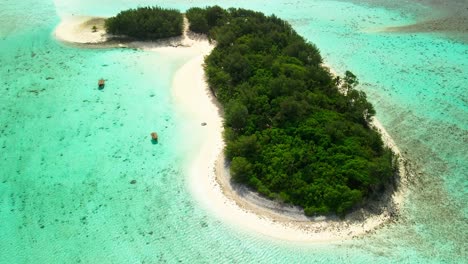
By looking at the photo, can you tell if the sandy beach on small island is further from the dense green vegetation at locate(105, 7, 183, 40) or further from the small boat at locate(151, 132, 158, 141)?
the dense green vegetation at locate(105, 7, 183, 40)

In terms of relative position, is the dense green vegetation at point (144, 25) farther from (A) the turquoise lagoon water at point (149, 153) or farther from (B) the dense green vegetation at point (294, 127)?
(B) the dense green vegetation at point (294, 127)

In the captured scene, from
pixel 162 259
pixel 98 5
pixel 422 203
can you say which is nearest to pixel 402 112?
pixel 422 203

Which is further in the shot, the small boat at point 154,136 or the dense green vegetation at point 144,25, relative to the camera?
the dense green vegetation at point 144,25

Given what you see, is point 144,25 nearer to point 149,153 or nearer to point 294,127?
point 149,153

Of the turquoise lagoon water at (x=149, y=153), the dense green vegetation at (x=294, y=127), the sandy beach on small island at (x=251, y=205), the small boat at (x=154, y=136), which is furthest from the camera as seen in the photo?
the small boat at (x=154, y=136)

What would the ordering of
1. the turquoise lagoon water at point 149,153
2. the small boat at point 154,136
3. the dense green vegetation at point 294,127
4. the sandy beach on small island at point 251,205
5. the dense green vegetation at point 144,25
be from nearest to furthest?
the turquoise lagoon water at point 149,153
the sandy beach on small island at point 251,205
the dense green vegetation at point 294,127
the small boat at point 154,136
the dense green vegetation at point 144,25

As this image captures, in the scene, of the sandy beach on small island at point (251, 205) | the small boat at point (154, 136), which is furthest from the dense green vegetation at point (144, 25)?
the small boat at point (154, 136)

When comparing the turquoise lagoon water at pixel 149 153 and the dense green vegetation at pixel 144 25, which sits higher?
the dense green vegetation at pixel 144 25
